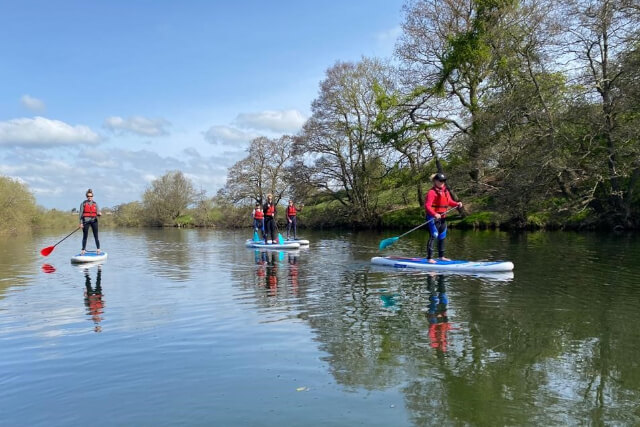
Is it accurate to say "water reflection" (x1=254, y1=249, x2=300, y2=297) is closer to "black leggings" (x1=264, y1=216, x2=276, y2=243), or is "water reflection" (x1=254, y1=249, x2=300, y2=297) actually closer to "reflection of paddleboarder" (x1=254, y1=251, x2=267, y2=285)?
"reflection of paddleboarder" (x1=254, y1=251, x2=267, y2=285)

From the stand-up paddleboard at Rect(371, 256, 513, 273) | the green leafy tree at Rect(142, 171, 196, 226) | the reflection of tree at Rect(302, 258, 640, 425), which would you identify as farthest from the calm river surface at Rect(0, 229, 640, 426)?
the green leafy tree at Rect(142, 171, 196, 226)

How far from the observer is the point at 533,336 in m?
6.59

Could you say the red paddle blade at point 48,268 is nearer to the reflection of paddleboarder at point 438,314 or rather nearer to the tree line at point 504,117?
the reflection of paddleboarder at point 438,314

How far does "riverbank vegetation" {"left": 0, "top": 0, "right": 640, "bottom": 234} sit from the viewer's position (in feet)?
81.1

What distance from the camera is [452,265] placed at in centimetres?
1281

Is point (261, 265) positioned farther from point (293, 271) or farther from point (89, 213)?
point (89, 213)

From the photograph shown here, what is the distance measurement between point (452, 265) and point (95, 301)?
851 centimetres

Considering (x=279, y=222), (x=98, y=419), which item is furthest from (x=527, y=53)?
Result: (x=279, y=222)

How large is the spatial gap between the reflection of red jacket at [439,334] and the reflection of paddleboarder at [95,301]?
4971 millimetres

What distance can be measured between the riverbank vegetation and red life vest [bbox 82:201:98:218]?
67.8ft

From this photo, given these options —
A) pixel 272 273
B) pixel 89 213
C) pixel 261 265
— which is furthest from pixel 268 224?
pixel 272 273

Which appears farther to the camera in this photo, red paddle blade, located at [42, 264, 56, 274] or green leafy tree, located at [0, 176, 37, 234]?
green leafy tree, located at [0, 176, 37, 234]

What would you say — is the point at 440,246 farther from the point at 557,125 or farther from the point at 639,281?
the point at 557,125

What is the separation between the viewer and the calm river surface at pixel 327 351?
4441 mm
